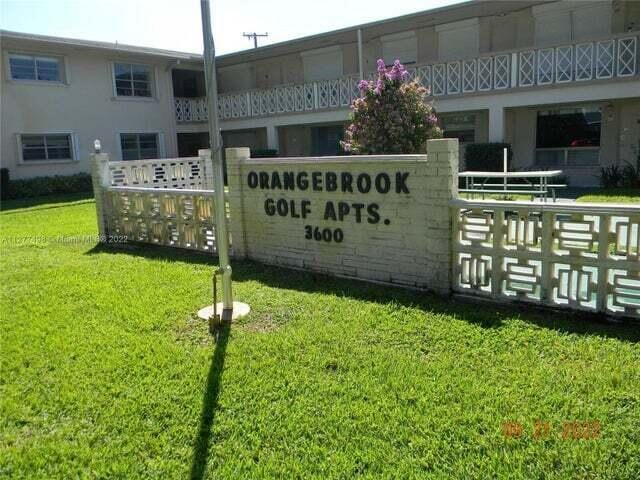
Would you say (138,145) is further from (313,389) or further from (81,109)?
(313,389)

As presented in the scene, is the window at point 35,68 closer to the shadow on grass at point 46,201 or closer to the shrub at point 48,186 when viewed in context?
the shrub at point 48,186

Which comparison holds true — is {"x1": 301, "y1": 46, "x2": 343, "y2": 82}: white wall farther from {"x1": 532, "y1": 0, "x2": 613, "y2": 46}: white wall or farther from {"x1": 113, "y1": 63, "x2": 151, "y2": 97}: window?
{"x1": 532, "y1": 0, "x2": 613, "y2": 46}: white wall

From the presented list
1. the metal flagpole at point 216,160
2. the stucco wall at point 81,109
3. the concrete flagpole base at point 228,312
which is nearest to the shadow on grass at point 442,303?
the concrete flagpole base at point 228,312

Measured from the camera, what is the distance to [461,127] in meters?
19.7

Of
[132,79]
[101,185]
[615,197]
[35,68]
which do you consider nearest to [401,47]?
[615,197]

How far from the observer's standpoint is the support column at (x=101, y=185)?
32.7 feet

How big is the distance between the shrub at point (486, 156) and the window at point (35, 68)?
1525 cm

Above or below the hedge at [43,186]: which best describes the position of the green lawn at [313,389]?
below

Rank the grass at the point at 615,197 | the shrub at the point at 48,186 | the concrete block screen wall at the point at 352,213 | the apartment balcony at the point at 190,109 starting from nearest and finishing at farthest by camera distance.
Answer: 1. the concrete block screen wall at the point at 352,213
2. the grass at the point at 615,197
3. the shrub at the point at 48,186
4. the apartment balcony at the point at 190,109

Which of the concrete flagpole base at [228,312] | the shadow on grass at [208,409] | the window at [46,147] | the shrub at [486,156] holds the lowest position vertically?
the shadow on grass at [208,409]

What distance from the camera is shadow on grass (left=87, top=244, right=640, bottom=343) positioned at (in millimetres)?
4742

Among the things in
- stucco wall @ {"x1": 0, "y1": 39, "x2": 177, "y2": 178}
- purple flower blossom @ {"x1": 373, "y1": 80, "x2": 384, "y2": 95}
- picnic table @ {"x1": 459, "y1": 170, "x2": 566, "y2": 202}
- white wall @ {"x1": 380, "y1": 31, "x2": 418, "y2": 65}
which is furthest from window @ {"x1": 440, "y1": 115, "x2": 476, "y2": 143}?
stucco wall @ {"x1": 0, "y1": 39, "x2": 177, "y2": 178}

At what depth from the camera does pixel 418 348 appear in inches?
177

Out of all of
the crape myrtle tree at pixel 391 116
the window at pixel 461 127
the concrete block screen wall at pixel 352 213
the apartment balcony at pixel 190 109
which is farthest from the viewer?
the apartment balcony at pixel 190 109
